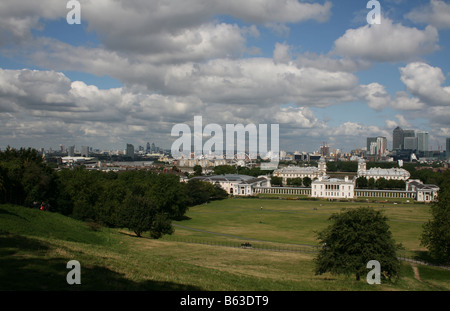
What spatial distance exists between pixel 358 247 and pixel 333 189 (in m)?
93.4

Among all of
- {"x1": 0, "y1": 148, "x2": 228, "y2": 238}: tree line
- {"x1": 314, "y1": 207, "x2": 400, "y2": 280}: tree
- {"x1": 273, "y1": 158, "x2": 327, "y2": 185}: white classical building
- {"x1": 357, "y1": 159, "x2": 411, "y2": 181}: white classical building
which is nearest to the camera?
{"x1": 314, "y1": 207, "x2": 400, "y2": 280}: tree

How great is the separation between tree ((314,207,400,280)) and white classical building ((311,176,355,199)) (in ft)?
294

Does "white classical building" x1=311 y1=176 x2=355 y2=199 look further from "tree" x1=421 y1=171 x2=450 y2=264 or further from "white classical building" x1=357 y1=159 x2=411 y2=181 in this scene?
"tree" x1=421 y1=171 x2=450 y2=264

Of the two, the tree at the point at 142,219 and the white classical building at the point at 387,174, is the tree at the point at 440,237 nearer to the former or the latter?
the tree at the point at 142,219

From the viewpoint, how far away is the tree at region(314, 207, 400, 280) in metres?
20.6

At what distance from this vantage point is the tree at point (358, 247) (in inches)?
811

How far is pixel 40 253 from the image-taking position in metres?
15.1

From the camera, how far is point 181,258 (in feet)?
86.4

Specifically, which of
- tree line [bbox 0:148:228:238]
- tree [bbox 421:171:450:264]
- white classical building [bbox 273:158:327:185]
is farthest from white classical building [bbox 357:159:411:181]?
tree line [bbox 0:148:228:238]

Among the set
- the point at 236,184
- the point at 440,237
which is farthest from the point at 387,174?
the point at 440,237

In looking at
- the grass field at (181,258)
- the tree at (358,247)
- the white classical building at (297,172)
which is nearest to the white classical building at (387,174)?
the white classical building at (297,172)
